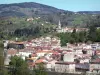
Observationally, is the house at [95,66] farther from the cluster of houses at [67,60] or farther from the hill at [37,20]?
the hill at [37,20]

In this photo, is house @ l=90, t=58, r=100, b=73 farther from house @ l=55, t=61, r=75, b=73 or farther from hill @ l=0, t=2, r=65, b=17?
hill @ l=0, t=2, r=65, b=17

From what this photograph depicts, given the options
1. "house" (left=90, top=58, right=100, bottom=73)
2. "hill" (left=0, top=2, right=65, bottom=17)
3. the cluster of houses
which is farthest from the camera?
"hill" (left=0, top=2, right=65, bottom=17)

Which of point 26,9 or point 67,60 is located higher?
point 26,9

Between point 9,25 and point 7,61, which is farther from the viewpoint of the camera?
point 9,25

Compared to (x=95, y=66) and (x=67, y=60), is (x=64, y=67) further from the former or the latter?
(x=95, y=66)

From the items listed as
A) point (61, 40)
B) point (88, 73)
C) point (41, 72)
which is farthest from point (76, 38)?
point (41, 72)

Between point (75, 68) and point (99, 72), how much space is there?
2004 millimetres

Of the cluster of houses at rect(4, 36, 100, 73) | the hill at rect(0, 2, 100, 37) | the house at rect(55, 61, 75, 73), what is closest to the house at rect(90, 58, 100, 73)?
the cluster of houses at rect(4, 36, 100, 73)

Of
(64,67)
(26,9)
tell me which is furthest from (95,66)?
(26,9)

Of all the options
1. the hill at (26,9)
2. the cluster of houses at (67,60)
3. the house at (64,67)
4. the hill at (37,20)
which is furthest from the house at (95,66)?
the hill at (26,9)

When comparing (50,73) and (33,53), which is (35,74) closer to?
(50,73)

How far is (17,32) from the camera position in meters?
60.2

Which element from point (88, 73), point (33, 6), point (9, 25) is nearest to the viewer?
point (88, 73)

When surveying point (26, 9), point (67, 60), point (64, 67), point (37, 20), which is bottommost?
point (64, 67)
